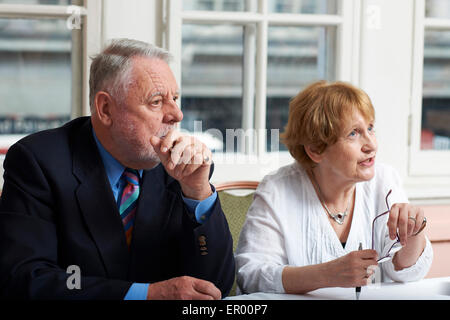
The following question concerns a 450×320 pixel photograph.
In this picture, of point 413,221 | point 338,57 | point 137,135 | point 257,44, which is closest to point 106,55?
point 137,135

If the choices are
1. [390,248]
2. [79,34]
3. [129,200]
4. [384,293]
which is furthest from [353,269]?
[79,34]

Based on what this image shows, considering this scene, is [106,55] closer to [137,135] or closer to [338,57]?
[137,135]

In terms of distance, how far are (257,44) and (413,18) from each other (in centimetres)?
73

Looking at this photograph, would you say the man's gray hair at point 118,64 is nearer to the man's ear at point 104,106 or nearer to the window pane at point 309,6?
the man's ear at point 104,106

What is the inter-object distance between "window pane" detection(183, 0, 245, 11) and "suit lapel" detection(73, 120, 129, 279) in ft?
3.75

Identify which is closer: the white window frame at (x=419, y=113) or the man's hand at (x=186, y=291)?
the man's hand at (x=186, y=291)

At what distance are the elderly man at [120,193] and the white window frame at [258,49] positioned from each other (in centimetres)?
82

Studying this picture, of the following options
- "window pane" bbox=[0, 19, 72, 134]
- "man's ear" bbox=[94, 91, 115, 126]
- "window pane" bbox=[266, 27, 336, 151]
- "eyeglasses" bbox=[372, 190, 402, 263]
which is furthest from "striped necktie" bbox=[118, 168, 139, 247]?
"window pane" bbox=[266, 27, 336, 151]

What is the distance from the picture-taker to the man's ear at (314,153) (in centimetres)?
171

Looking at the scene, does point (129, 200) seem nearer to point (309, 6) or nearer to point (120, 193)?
point (120, 193)

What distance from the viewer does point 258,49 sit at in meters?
2.35

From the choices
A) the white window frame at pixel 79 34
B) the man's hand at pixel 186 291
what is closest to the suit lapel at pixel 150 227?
the man's hand at pixel 186 291

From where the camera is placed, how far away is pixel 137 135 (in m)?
1.40

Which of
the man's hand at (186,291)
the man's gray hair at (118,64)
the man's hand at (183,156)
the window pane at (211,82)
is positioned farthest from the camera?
the window pane at (211,82)
